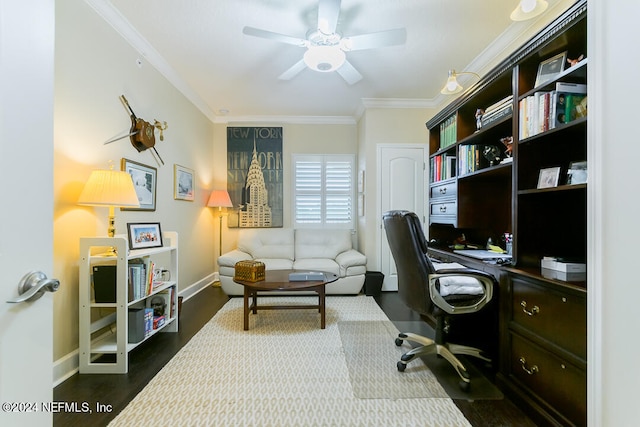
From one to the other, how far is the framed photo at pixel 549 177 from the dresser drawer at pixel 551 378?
2.74ft

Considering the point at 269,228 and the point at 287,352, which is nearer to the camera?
the point at 287,352

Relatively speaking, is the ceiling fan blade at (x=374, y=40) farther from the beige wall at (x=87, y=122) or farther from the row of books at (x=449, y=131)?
the beige wall at (x=87, y=122)

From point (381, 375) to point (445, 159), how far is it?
189cm

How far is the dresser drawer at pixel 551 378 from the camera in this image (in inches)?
46.4

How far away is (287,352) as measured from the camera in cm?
215

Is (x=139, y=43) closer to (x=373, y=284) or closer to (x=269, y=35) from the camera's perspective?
(x=269, y=35)

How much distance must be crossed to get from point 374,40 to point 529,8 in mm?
951

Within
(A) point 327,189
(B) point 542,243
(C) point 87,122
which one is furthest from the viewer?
(A) point 327,189

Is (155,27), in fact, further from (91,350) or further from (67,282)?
(91,350)

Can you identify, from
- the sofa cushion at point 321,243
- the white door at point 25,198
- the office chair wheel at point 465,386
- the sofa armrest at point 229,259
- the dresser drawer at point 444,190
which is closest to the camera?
the white door at point 25,198

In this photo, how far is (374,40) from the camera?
210cm

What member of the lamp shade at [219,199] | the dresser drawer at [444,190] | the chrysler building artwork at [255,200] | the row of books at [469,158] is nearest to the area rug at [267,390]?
the dresser drawer at [444,190]

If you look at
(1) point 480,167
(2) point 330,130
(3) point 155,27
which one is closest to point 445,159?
(1) point 480,167

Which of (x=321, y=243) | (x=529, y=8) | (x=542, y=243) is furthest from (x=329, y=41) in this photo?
(x=321, y=243)
